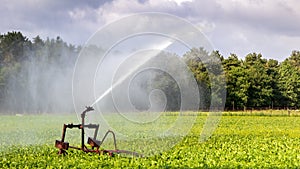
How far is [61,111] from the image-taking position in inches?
1786

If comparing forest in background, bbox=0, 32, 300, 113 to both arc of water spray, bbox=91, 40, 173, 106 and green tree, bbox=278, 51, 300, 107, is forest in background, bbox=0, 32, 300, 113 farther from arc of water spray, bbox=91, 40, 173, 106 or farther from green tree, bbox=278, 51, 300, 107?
arc of water spray, bbox=91, 40, 173, 106

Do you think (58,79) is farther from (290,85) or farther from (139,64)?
(290,85)

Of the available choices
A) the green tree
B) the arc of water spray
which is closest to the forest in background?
the green tree

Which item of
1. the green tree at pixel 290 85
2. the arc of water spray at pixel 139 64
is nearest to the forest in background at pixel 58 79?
the green tree at pixel 290 85

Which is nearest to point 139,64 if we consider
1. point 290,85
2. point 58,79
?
point 58,79

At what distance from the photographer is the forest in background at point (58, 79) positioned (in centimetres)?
4959

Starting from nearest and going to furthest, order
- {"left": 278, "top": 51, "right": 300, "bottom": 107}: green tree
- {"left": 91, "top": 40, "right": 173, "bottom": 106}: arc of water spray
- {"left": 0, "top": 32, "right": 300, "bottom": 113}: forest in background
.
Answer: {"left": 91, "top": 40, "right": 173, "bottom": 106}: arc of water spray, {"left": 0, "top": 32, "right": 300, "bottom": 113}: forest in background, {"left": 278, "top": 51, "right": 300, "bottom": 107}: green tree

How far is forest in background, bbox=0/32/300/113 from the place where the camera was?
163 ft

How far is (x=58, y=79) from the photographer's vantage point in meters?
49.5

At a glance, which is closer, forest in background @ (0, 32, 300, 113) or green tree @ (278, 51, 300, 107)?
forest in background @ (0, 32, 300, 113)

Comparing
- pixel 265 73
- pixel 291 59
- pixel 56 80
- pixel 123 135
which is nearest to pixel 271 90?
pixel 265 73

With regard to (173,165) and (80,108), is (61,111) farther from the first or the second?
(173,165)

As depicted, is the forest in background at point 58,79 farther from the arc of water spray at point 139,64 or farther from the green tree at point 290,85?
the arc of water spray at point 139,64

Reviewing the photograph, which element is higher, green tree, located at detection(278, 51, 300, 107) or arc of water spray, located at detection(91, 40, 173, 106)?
green tree, located at detection(278, 51, 300, 107)
